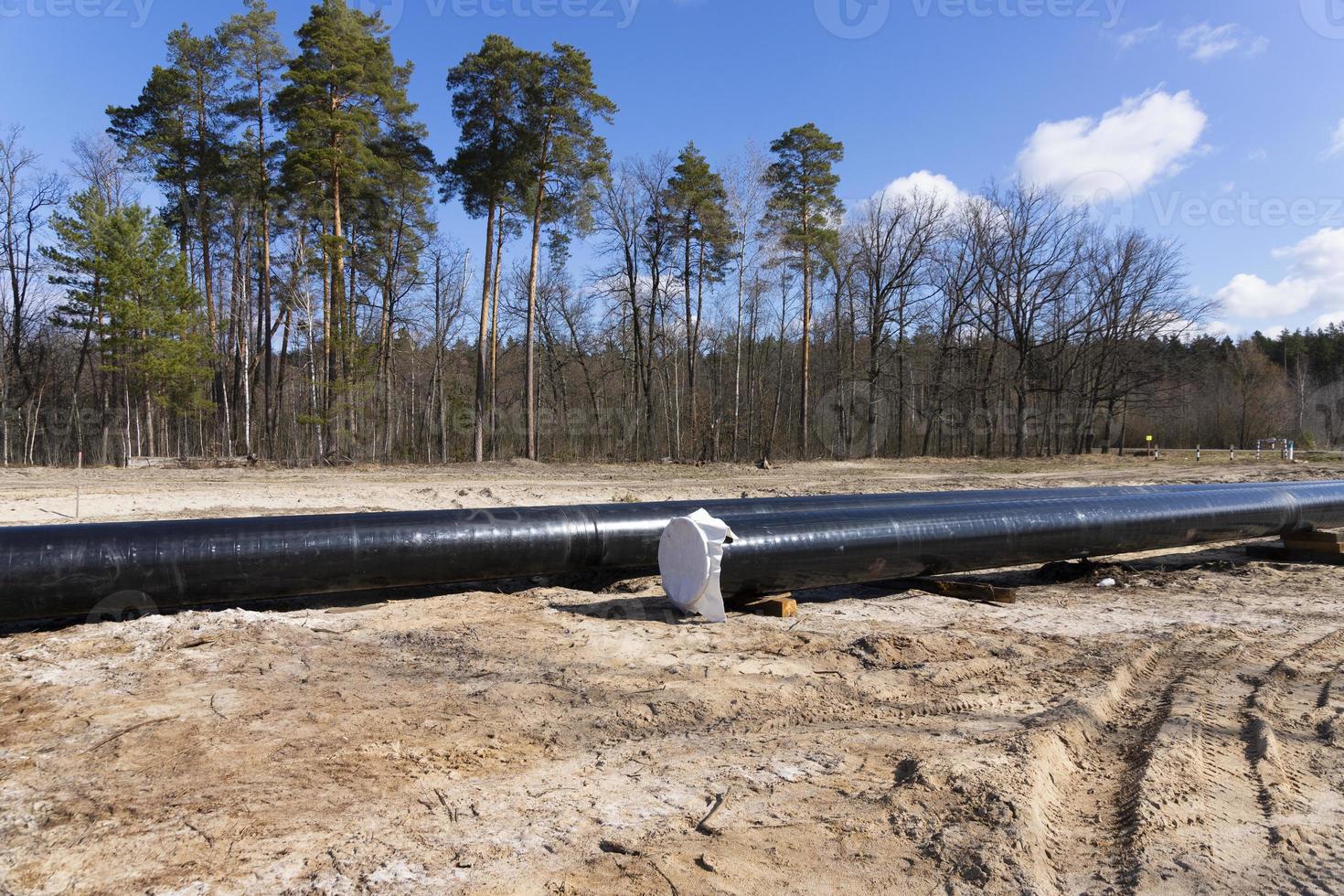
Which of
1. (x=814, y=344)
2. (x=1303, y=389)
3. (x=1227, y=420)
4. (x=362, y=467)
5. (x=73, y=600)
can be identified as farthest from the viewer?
(x=1303, y=389)

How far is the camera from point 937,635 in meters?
5.59

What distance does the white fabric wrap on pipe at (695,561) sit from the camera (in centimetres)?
559

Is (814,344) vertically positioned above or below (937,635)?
above

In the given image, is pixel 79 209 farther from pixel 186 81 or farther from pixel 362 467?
pixel 362 467

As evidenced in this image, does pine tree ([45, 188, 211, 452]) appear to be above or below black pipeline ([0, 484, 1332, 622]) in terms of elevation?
above

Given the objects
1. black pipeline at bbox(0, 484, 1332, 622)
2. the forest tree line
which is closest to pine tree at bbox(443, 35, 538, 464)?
the forest tree line

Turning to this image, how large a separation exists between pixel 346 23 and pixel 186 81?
6.09 metres

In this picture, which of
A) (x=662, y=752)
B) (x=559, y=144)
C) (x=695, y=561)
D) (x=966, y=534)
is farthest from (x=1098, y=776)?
(x=559, y=144)

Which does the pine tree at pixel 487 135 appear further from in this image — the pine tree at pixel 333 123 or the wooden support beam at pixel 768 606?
the wooden support beam at pixel 768 606

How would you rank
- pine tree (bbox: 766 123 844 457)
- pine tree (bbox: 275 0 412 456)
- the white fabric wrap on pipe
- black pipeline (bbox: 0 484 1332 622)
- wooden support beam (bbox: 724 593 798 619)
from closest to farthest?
black pipeline (bbox: 0 484 1332 622) → the white fabric wrap on pipe → wooden support beam (bbox: 724 593 798 619) → pine tree (bbox: 275 0 412 456) → pine tree (bbox: 766 123 844 457)

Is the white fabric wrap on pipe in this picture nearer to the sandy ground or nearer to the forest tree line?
the sandy ground

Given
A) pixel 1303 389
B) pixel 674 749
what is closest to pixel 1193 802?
pixel 674 749

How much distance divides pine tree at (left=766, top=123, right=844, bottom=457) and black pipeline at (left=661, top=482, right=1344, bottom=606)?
21.0 meters

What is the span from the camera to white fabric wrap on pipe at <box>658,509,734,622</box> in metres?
5.59
